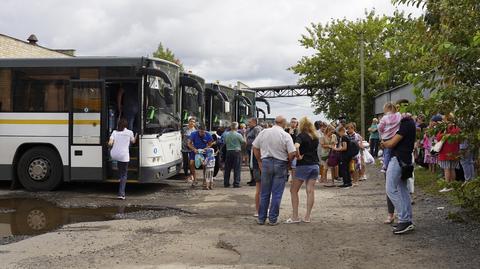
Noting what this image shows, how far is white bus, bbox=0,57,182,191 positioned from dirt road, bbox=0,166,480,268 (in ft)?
5.34

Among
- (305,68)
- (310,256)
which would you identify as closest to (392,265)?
(310,256)

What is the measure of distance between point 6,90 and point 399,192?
30.9ft

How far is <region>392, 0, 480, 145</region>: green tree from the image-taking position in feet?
22.1

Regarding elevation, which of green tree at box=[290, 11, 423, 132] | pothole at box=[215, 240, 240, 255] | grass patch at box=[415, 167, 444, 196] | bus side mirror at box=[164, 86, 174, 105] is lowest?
pothole at box=[215, 240, 240, 255]

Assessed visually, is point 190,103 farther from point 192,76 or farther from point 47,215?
point 47,215

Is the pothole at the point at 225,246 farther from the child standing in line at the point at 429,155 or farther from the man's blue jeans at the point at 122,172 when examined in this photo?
the child standing in line at the point at 429,155

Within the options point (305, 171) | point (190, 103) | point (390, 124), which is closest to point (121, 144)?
point (190, 103)

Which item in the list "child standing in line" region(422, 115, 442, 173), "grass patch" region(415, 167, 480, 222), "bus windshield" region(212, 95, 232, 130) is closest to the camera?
"grass patch" region(415, 167, 480, 222)

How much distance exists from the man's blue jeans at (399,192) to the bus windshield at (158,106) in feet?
19.5

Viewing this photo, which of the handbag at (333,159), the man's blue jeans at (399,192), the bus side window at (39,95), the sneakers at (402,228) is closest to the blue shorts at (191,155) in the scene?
Result: the bus side window at (39,95)

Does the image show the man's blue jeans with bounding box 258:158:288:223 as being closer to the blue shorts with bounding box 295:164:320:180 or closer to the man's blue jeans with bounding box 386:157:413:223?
the blue shorts with bounding box 295:164:320:180

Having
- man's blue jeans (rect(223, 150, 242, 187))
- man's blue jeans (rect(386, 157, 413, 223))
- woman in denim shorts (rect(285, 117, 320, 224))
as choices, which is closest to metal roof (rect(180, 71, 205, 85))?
man's blue jeans (rect(223, 150, 242, 187))

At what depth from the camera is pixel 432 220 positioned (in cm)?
861

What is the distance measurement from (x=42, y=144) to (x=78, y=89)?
65.7 inches
